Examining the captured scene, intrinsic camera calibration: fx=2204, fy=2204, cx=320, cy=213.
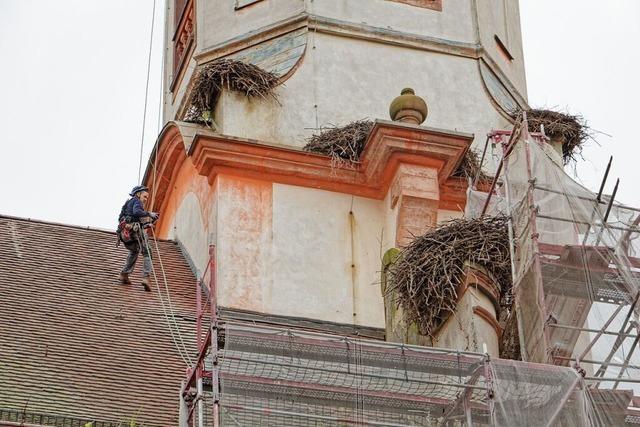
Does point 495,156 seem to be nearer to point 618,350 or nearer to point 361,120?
point 361,120

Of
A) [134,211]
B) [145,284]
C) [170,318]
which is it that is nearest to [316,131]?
[134,211]

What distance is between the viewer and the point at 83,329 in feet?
60.6

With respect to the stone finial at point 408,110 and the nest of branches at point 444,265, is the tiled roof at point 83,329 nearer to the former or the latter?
the nest of branches at point 444,265

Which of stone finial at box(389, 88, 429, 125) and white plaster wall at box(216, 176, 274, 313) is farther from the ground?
stone finial at box(389, 88, 429, 125)

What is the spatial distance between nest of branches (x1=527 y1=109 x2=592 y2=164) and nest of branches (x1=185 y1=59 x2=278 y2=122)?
264 cm

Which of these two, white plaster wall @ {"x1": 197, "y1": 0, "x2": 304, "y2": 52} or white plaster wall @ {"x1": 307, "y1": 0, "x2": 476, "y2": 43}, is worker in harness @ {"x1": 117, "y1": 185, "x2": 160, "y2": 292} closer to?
white plaster wall @ {"x1": 197, "y1": 0, "x2": 304, "y2": 52}

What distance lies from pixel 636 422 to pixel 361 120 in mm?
6017

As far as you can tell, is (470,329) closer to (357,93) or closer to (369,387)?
(369,387)

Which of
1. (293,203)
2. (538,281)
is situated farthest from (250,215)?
(538,281)

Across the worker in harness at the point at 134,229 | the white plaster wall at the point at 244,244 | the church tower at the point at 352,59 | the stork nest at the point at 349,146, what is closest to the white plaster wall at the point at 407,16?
the church tower at the point at 352,59

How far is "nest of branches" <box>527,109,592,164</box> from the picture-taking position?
21859mm

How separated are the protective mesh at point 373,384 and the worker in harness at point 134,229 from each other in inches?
164

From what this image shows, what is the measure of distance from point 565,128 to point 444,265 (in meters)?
3.77

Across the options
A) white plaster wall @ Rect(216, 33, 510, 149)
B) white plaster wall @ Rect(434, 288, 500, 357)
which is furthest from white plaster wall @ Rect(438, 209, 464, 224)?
white plaster wall @ Rect(434, 288, 500, 357)
